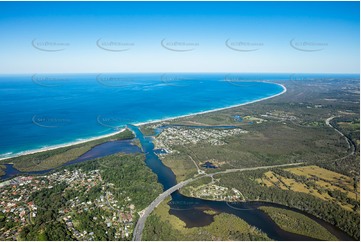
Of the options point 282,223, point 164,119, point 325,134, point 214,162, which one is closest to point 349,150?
point 325,134

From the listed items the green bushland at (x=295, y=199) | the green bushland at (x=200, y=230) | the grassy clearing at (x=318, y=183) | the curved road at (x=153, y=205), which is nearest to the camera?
the green bushland at (x=200, y=230)

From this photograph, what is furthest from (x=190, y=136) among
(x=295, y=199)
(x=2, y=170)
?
(x=2, y=170)

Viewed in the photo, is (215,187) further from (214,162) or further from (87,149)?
(87,149)

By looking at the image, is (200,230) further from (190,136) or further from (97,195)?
(190,136)

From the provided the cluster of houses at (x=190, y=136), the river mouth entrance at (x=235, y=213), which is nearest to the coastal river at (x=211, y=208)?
the river mouth entrance at (x=235, y=213)

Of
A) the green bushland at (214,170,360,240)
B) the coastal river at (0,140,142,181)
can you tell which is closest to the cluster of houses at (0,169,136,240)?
the coastal river at (0,140,142,181)

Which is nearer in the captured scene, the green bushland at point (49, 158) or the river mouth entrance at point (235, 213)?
the river mouth entrance at point (235, 213)

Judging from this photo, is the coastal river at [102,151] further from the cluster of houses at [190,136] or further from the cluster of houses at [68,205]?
the cluster of houses at [190,136]
